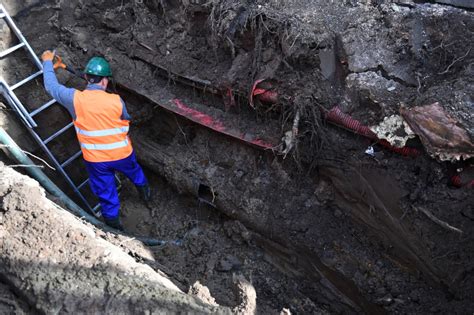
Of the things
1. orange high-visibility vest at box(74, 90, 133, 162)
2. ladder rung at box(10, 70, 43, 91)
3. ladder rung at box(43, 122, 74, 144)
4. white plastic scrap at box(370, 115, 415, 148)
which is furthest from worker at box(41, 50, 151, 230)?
white plastic scrap at box(370, 115, 415, 148)

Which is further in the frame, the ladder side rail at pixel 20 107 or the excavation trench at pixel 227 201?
the ladder side rail at pixel 20 107

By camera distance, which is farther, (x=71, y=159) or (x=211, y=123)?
(x=71, y=159)

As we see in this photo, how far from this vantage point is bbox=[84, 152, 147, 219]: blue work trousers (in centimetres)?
389

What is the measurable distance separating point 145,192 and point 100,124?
992 millimetres

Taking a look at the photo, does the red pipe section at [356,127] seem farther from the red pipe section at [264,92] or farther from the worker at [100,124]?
the worker at [100,124]

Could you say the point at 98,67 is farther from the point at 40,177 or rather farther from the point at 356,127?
the point at 356,127

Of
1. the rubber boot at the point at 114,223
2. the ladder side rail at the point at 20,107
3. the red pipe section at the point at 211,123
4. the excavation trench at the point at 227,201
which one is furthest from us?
the rubber boot at the point at 114,223

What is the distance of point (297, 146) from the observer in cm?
332

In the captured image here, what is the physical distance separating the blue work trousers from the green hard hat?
85 centimetres

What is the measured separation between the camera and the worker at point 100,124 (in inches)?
144

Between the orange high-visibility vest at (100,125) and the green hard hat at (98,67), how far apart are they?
0.23 metres

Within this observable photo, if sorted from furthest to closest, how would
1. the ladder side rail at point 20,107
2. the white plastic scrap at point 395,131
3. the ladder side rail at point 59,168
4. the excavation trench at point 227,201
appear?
1. the ladder side rail at point 59,168
2. the ladder side rail at point 20,107
3. the excavation trench at point 227,201
4. the white plastic scrap at point 395,131

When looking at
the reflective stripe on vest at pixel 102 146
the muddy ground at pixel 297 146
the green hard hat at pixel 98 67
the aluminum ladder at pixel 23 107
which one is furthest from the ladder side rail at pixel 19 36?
the reflective stripe on vest at pixel 102 146

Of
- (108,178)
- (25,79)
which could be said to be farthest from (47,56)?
(108,178)
